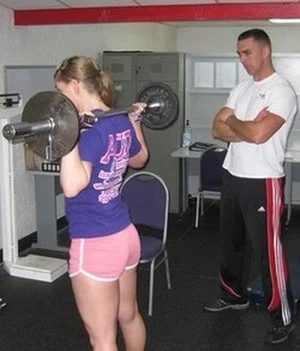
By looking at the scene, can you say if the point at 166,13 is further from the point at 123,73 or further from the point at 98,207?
the point at 98,207

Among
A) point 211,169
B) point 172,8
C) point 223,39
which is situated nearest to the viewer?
point 172,8

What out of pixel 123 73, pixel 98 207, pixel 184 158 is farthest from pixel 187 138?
pixel 98 207

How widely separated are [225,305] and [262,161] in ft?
3.18

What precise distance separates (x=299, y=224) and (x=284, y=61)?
170cm

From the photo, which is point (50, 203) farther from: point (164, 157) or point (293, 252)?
point (293, 252)

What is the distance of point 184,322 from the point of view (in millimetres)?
2947

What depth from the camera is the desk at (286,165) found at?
4930 mm

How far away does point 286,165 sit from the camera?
17.1ft

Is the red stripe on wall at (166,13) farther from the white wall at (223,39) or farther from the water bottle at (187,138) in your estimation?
the white wall at (223,39)

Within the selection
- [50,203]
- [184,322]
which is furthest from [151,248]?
[50,203]

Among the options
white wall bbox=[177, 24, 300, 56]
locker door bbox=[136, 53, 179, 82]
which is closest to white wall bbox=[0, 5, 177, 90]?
locker door bbox=[136, 53, 179, 82]

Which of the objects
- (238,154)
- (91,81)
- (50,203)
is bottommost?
(50,203)

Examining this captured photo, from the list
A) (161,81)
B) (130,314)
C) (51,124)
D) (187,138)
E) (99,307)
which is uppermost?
(161,81)

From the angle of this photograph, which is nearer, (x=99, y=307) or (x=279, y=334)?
(x=99, y=307)
